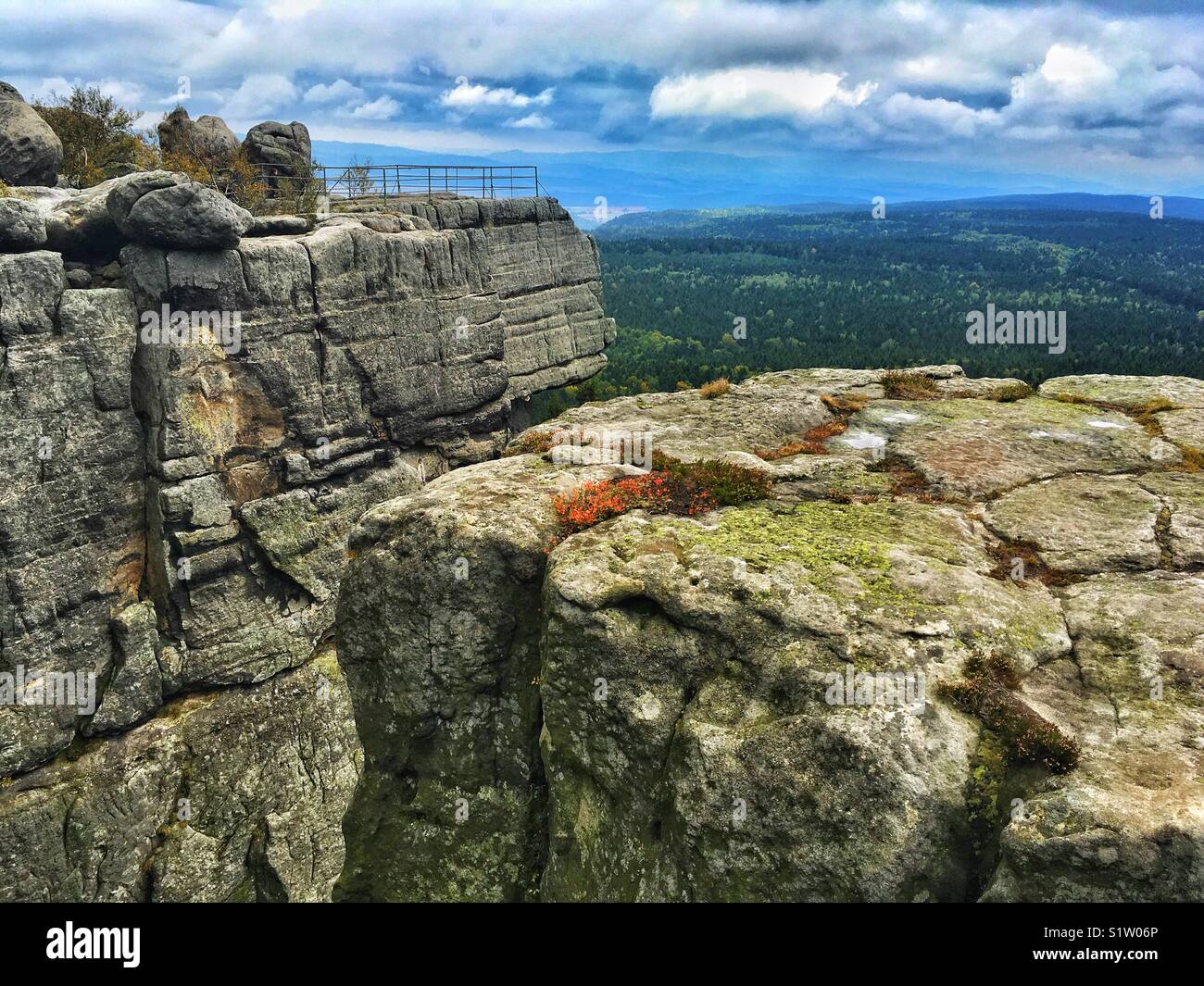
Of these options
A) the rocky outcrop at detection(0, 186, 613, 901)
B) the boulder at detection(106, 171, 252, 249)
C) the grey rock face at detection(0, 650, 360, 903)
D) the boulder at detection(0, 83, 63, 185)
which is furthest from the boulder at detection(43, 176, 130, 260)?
the grey rock face at detection(0, 650, 360, 903)

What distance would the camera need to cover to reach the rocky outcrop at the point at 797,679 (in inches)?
422

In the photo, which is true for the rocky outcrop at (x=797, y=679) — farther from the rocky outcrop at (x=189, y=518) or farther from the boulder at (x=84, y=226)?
the boulder at (x=84, y=226)

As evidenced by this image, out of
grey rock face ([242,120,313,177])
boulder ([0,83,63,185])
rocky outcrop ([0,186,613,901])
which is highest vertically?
grey rock face ([242,120,313,177])

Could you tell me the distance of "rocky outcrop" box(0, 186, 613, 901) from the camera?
105 feet

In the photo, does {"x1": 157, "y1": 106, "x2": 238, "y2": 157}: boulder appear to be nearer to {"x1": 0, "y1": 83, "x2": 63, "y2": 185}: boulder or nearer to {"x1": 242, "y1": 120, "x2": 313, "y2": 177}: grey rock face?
{"x1": 242, "y1": 120, "x2": 313, "y2": 177}: grey rock face

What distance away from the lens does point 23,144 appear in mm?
38000

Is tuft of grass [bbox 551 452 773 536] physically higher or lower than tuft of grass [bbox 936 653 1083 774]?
higher

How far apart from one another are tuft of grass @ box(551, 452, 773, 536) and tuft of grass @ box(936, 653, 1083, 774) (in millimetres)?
6154

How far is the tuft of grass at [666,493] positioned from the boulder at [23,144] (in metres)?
35.8

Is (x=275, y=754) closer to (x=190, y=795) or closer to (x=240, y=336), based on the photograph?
(x=190, y=795)

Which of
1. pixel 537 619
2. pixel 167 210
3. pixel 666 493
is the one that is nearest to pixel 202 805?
pixel 167 210

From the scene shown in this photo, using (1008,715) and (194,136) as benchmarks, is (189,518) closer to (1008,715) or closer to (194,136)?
(194,136)

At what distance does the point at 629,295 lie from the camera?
196 m
